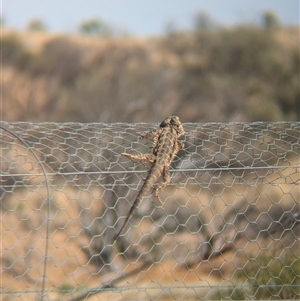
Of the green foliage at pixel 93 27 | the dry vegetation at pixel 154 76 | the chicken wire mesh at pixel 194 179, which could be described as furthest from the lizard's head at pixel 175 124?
the green foliage at pixel 93 27

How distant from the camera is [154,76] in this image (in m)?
17.7

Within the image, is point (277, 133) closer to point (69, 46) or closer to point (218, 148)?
point (218, 148)

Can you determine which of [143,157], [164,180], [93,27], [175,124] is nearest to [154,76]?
[93,27]

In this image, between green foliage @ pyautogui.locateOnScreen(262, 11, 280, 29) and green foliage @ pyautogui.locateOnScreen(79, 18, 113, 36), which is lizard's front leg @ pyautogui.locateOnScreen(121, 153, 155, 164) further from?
green foliage @ pyautogui.locateOnScreen(79, 18, 113, 36)

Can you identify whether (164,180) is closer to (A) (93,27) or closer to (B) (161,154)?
(B) (161,154)

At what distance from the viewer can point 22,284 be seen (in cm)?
424

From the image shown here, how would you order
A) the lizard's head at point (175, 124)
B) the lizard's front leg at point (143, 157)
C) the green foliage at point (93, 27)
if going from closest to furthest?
the lizard's front leg at point (143, 157) → the lizard's head at point (175, 124) → the green foliage at point (93, 27)

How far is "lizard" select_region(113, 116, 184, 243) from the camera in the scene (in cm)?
301

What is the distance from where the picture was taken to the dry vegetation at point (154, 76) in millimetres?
15734

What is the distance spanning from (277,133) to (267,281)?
2.92ft

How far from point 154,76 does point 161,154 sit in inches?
578

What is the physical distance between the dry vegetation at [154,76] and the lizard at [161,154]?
371 inches

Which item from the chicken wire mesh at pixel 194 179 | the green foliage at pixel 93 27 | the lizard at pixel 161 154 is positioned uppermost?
the lizard at pixel 161 154

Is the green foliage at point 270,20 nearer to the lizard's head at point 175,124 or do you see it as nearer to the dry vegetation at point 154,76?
the dry vegetation at point 154,76
